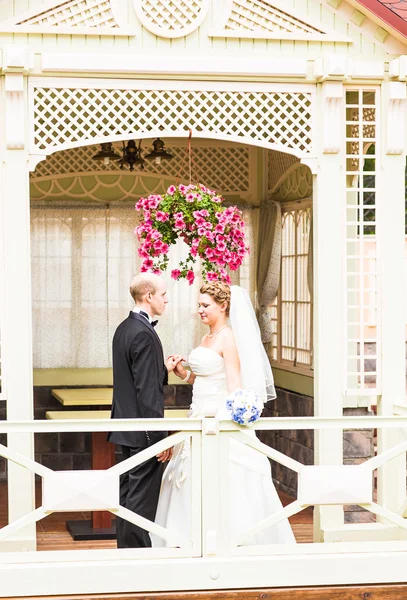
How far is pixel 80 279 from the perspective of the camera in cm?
1049

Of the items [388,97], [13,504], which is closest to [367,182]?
[388,97]

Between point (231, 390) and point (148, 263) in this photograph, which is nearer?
Result: point (231, 390)

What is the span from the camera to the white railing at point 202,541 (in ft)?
19.2

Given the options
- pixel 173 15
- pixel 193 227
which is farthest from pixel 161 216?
pixel 173 15

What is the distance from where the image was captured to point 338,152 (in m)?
7.23

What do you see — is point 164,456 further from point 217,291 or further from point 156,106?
point 156,106

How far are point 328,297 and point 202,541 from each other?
2.12m

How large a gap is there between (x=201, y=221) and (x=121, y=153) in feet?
12.6

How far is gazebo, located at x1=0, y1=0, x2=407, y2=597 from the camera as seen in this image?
595cm

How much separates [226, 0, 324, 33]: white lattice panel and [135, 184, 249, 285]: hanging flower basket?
1.23m

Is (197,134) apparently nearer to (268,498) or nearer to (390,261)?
(390,261)

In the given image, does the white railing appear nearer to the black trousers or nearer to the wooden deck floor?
the black trousers

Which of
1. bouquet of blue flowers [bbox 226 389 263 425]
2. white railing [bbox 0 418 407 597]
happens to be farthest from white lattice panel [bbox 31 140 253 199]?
white railing [bbox 0 418 407 597]

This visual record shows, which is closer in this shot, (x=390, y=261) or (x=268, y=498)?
(x=268, y=498)
